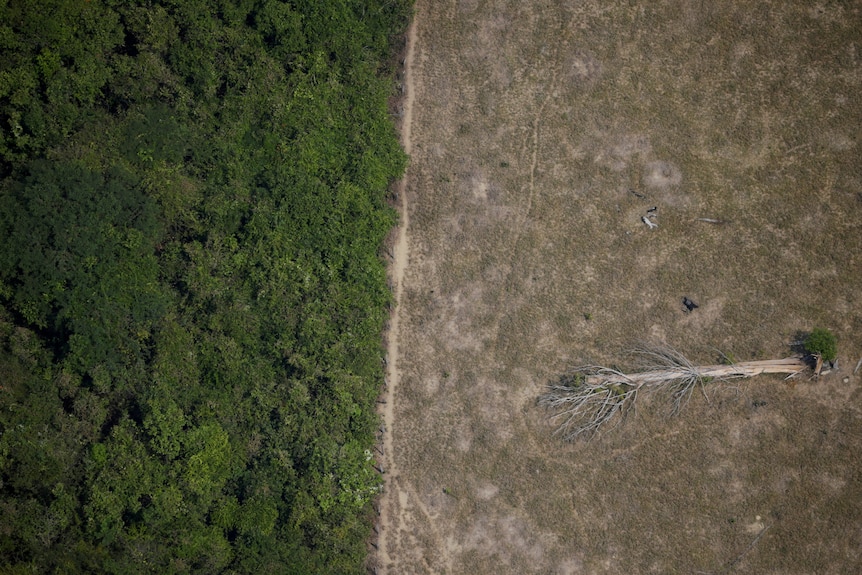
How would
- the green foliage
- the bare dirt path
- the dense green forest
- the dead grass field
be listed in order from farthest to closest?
1. the bare dirt path
2. the dead grass field
3. the green foliage
4. the dense green forest

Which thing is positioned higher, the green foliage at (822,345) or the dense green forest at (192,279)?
the dense green forest at (192,279)

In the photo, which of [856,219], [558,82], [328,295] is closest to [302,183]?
[328,295]

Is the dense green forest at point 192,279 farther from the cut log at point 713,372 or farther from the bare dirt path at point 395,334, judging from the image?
the cut log at point 713,372

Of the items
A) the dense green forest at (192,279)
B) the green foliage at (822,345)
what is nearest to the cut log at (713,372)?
the green foliage at (822,345)

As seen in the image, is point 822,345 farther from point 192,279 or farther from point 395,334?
point 192,279

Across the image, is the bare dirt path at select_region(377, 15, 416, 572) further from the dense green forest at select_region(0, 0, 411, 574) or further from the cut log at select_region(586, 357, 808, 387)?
the cut log at select_region(586, 357, 808, 387)

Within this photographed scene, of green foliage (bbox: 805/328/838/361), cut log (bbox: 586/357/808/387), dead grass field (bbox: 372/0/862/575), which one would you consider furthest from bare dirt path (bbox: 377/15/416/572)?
green foliage (bbox: 805/328/838/361)

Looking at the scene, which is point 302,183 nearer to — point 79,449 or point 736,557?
point 79,449
